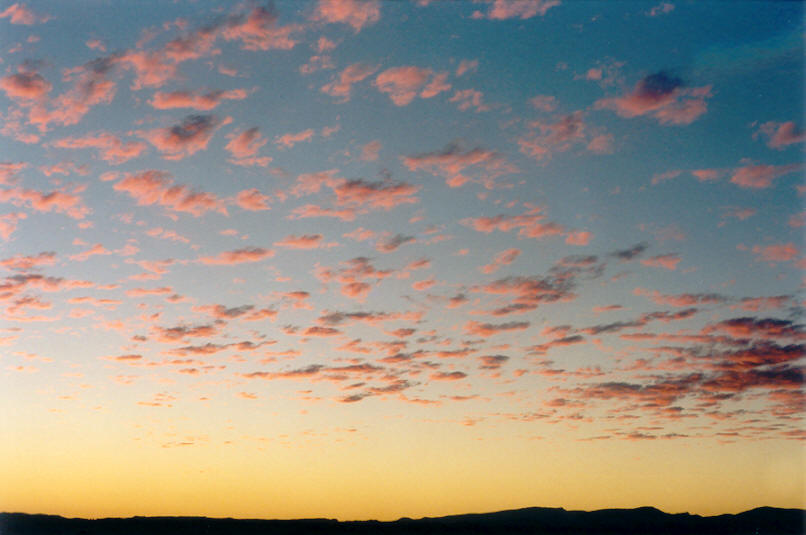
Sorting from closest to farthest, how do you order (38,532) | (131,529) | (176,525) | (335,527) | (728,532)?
1. (38,532)
2. (131,529)
3. (728,532)
4. (176,525)
5. (335,527)

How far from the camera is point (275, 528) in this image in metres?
180

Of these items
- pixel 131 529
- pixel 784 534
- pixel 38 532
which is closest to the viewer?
pixel 784 534

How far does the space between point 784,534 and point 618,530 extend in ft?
317

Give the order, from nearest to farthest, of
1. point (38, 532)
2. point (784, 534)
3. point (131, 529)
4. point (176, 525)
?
point (784, 534) → point (38, 532) → point (131, 529) → point (176, 525)

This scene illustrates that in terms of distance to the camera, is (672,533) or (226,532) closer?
(226,532)

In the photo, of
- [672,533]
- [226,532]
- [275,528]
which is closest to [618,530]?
[672,533]

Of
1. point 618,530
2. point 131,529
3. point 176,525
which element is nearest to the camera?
point 131,529

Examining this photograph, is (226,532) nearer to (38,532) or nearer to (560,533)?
(38,532)

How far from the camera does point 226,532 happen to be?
554 ft

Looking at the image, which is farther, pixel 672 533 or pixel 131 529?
pixel 672 533

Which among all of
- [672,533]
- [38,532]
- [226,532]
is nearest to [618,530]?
[672,533]

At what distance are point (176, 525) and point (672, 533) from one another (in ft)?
397

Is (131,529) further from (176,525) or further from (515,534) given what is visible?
(515,534)

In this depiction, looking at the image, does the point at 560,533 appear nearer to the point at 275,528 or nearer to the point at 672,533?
the point at 672,533
